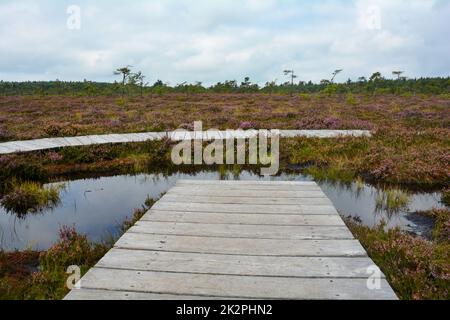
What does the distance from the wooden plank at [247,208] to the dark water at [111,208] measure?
1.17 metres

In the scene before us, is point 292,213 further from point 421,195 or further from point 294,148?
point 294,148

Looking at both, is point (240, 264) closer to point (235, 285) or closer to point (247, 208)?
point (235, 285)

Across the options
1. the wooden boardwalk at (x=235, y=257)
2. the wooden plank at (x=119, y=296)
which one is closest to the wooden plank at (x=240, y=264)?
the wooden boardwalk at (x=235, y=257)

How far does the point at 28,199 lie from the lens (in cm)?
740

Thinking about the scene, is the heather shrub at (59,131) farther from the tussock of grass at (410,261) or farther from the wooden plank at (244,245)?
the tussock of grass at (410,261)

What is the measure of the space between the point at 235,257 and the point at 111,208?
4189mm

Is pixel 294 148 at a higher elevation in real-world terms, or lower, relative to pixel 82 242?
higher

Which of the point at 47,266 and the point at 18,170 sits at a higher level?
the point at 18,170

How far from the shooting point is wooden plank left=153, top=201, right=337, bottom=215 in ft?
17.6

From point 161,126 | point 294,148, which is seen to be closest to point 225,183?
point 294,148

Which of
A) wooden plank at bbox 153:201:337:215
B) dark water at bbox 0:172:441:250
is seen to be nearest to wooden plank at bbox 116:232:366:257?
wooden plank at bbox 153:201:337:215

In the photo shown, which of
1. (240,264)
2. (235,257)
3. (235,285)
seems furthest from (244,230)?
(235,285)

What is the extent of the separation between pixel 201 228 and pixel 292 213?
57.9 inches

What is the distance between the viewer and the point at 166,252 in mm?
3914
